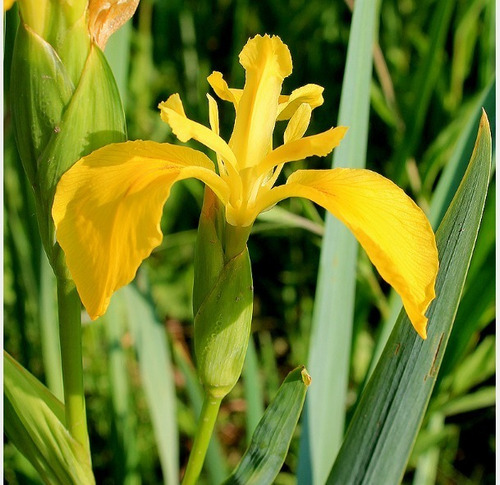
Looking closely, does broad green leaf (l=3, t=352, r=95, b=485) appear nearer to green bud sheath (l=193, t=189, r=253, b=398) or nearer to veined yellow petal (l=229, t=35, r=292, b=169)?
green bud sheath (l=193, t=189, r=253, b=398)

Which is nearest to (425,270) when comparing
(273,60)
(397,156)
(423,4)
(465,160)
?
(273,60)

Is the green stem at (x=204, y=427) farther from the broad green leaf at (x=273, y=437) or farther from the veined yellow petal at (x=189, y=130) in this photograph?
the veined yellow petal at (x=189, y=130)

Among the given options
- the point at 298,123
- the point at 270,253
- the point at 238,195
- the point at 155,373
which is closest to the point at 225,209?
the point at 238,195

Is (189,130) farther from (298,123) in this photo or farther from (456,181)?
(456,181)

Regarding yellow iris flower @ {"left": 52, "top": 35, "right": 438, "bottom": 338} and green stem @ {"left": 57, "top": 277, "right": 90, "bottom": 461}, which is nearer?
yellow iris flower @ {"left": 52, "top": 35, "right": 438, "bottom": 338}

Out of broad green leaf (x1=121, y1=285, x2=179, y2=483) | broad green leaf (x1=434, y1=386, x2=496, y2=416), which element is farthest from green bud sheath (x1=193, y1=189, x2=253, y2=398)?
broad green leaf (x1=434, y1=386, x2=496, y2=416)

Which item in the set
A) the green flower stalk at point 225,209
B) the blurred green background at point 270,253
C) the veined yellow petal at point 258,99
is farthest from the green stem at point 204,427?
the blurred green background at point 270,253

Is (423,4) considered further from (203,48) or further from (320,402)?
(320,402)
